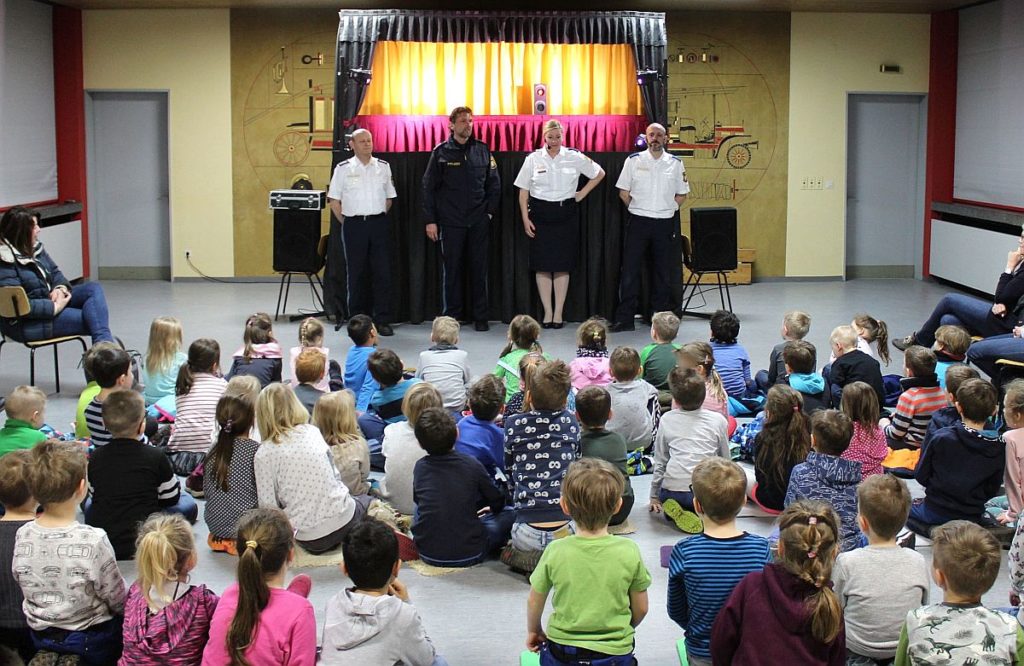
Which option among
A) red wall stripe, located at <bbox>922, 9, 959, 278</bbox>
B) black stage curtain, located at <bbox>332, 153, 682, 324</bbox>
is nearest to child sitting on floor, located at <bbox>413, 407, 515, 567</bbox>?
black stage curtain, located at <bbox>332, 153, 682, 324</bbox>

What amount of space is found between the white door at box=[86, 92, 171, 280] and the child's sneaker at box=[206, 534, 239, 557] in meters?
9.19

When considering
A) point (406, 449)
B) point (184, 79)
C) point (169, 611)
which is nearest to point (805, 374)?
point (406, 449)

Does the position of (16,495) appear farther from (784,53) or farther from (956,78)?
(956,78)

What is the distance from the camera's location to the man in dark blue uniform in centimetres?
986

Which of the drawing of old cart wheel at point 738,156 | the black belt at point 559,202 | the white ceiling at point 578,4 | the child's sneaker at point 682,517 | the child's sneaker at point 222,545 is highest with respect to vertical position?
the white ceiling at point 578,4

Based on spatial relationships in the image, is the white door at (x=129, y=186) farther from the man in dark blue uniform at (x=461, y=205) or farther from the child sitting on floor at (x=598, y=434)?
the child sitting on floor at (x=598, y=434)

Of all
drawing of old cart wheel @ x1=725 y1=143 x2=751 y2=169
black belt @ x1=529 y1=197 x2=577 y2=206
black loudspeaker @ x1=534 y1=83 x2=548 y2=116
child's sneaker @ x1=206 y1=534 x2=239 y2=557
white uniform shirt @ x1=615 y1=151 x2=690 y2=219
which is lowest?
child's sneaker @ x1=206 y1=534 x2=239 y2=557

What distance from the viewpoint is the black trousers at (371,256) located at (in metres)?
9.91

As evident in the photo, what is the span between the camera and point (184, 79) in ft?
43.2

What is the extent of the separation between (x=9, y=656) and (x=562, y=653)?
5.24 feet

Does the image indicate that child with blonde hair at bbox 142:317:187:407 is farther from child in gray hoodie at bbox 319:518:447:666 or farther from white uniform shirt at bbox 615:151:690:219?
white uniform shirt at bbox 615:151:690:219

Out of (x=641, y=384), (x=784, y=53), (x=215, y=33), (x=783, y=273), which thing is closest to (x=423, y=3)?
(x=215, y=33)

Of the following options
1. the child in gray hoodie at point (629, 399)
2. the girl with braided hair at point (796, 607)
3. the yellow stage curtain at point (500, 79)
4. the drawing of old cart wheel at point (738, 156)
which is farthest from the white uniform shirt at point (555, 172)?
the girl with braided hair at point (796, 607)

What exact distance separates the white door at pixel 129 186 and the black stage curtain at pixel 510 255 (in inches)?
172
